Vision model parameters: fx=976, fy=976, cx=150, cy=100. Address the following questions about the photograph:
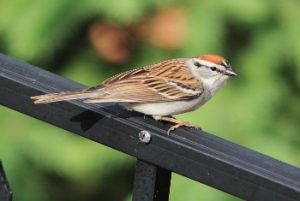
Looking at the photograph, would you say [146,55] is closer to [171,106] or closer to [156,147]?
[171,106]

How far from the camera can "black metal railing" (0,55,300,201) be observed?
6.52 ft

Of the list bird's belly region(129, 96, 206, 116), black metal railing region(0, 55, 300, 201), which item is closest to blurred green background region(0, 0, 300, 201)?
bird's belly region(129, 96, 206, 116)

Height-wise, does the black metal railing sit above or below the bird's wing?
above

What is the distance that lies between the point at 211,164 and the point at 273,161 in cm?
13

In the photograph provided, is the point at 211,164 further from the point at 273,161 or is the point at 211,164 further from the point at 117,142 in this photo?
the point at 117,142

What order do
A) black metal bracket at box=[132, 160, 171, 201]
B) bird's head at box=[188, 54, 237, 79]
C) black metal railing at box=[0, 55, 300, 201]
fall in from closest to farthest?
black metal railing at box=[0, 55, 300, 201]
black metal bracket at box=[132, 160, 171, 201]
bird's head at box=[188, 54, 237, 79]

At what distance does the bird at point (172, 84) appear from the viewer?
3584mm

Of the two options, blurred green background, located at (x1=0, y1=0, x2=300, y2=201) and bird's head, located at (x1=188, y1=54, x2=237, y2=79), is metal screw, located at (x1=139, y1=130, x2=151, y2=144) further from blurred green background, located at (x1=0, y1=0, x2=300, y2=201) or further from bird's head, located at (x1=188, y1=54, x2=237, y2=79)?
blurred green background, located at (x1=0, y1=0, x2=300, y2=201)

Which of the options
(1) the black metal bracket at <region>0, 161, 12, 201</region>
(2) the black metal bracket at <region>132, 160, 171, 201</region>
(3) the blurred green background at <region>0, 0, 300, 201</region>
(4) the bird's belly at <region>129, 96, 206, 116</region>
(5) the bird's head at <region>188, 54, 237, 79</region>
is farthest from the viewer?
(3) the blurred green background at <region>0, 0, 300, 201</region>

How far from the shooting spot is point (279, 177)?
1.96 metres

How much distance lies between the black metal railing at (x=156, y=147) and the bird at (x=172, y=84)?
1.03 metres

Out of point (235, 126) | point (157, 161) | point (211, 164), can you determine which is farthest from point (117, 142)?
point (235, 126)

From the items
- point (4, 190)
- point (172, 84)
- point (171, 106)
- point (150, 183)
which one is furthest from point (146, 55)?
point (150, 183)

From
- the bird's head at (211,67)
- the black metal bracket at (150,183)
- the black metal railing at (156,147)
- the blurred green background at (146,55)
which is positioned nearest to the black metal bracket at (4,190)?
the black metal railing at (156,147)
